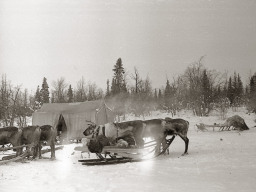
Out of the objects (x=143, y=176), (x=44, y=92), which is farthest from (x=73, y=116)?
(x=44, y=92)

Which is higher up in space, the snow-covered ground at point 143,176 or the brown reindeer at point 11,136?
the brown reindeer at point 11,136

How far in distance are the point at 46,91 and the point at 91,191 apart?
86.9 meters

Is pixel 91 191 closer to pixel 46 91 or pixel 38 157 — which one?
pixel 38 157

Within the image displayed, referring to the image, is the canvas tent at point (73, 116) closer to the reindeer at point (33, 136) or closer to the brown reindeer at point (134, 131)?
the reindeer at point (33, 136)

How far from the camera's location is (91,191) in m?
7.23

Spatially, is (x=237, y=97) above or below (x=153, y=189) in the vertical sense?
above

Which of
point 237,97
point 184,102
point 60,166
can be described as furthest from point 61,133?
point 237,97

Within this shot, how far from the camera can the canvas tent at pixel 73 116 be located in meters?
29.2

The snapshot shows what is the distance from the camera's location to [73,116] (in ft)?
97.4

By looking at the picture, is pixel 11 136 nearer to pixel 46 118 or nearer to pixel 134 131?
pixel 134 131

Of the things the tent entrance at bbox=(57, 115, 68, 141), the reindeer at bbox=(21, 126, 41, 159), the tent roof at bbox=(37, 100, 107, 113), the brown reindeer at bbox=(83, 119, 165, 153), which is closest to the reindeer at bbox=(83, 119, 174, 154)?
the brown reindeer at bbox=(83, 119, 165, 153)

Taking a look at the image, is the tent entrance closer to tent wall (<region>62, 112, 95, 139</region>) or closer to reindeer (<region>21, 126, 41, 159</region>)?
tent wall (<region>62, 112, 95, 139</region>)

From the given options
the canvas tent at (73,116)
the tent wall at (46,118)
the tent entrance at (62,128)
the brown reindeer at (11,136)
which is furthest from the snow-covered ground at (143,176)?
the tent wall at (46,118)

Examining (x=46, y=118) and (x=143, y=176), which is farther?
(x=46, y=118)
